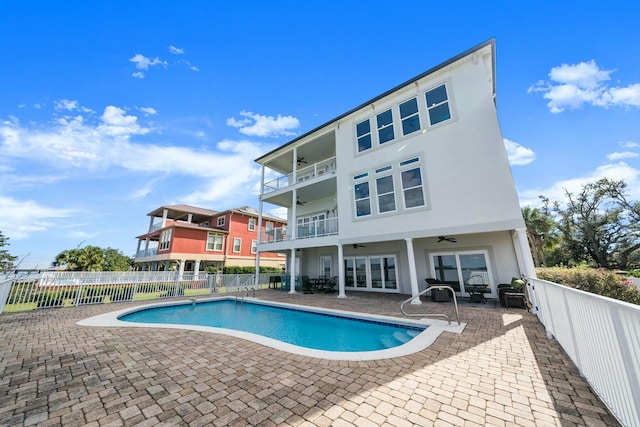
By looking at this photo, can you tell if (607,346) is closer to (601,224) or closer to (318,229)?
(318,229)

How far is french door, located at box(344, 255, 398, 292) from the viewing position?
12844mm

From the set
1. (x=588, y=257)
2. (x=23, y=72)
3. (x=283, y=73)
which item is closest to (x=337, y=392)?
(x=283, y=73)

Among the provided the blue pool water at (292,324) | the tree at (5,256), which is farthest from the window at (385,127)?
the tree at (5,256)

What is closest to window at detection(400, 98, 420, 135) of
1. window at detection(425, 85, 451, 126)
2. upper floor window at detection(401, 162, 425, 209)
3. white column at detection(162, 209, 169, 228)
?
window at detection(425, 85, 451, 126)

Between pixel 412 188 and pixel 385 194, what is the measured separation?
1.29 m

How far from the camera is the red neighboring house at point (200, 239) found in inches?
943

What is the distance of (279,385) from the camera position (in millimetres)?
3051

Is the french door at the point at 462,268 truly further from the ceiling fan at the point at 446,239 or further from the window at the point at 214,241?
the window at the point at 214,241

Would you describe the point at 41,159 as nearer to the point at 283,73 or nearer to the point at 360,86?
the point at 283,73

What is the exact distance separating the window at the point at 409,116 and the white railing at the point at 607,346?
928cm

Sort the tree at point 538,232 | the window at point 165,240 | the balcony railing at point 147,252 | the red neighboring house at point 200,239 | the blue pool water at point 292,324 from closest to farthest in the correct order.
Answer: the blue pool water at point 292,324
the tree at point 538,232
the red neighboring house at point 200,239
the window at point 165,240
the balcony railing at point 147,252

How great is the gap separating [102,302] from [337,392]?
42.5ft

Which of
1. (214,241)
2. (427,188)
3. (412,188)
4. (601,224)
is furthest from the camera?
(214,241)

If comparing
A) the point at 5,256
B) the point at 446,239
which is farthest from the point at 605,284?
the point at 5,256
